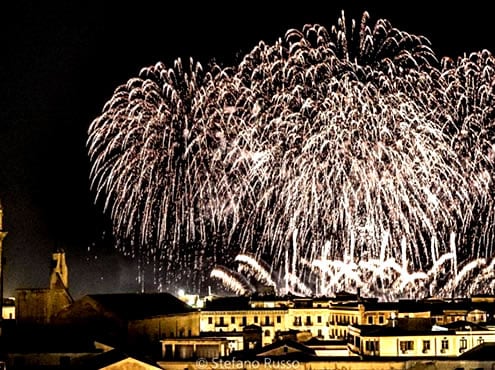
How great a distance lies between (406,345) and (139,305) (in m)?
13.5

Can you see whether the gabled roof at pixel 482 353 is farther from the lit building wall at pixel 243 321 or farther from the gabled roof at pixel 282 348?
the lit building wall at pixel 243 321

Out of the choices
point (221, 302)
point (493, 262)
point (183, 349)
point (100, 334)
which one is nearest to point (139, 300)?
point (100, 334)

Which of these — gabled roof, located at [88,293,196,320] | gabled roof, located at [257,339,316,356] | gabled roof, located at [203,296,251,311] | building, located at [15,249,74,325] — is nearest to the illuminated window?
gabled roof, located at [257,339,316,356]

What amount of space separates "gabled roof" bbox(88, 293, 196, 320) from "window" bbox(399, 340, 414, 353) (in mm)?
12120

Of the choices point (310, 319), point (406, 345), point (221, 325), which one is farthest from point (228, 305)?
point (406, 345)

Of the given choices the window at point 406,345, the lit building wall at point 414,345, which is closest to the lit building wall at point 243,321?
the lit building wall at point 414,345

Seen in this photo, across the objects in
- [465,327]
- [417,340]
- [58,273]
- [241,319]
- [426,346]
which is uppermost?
[58,273]

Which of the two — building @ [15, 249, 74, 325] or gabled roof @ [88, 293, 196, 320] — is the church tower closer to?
building @ [15, 249, 74, 325]

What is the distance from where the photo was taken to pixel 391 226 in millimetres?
50156

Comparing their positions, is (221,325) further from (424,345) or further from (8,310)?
(424,345)

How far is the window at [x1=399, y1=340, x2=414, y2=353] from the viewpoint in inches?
1810

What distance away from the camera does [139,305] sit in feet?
167

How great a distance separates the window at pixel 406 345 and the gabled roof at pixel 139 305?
12120 mm

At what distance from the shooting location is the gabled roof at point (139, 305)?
4797 cm
